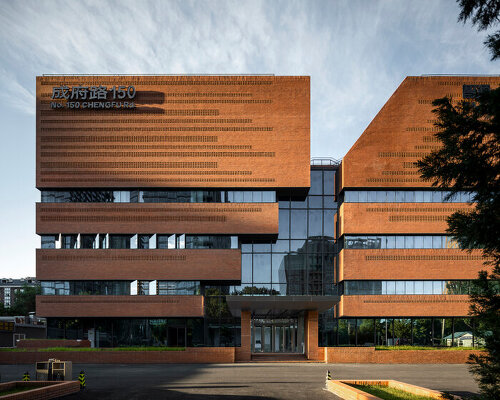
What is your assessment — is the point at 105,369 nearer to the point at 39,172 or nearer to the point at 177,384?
the point at 177,384

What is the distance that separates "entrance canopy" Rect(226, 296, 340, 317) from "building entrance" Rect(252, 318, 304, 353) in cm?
524

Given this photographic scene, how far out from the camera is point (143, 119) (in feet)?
133

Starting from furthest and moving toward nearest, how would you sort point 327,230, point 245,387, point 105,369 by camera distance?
1. point 327,230
2. point 105,369
3. point 245,387

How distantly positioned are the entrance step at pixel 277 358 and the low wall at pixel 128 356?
2.67 meters

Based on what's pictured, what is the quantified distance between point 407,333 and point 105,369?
25569 mm

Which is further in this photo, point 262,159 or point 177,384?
point 262,159

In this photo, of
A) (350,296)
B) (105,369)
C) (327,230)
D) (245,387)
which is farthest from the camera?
(327,230)

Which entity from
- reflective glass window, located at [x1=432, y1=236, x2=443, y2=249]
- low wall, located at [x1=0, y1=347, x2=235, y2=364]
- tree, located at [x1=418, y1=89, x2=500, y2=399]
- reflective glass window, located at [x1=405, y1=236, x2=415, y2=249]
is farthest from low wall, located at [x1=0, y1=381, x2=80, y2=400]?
reflective glass window, located at [x1=432, y1=236, x2=443, y2=249]

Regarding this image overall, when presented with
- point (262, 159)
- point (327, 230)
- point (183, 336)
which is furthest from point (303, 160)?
point (183, 336)

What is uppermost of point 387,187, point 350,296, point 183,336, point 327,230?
point 387,187

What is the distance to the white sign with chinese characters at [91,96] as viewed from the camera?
40500 mm

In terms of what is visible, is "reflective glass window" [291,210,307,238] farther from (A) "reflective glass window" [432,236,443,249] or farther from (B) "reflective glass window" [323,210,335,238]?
(A) "reflective glass window" [432,236,443,249]

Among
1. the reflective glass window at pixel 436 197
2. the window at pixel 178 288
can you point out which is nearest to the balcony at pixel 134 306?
the window at pixel 178 288

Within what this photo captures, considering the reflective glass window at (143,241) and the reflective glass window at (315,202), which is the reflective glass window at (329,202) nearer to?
the reflective glass window at (315,202)
